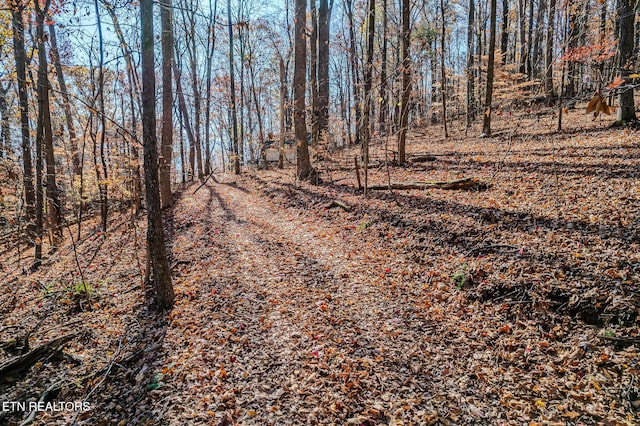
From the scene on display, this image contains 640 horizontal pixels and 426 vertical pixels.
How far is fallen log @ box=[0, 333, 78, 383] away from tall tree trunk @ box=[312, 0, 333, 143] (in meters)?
11.7

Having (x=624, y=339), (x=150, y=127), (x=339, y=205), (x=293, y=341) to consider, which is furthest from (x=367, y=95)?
(x=624, y=339)

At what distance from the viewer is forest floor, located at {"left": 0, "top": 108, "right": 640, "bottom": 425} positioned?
3.41 m

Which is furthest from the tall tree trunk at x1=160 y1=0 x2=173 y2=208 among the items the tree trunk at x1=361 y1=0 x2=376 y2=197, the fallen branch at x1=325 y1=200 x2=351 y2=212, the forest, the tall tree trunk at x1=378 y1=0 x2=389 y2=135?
the tall tree trunk at x1=378 y1=0 x2=389 y2=135

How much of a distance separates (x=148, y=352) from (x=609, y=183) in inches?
345

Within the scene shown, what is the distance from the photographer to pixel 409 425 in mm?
3162

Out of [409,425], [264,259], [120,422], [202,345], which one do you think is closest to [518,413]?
[409,425]

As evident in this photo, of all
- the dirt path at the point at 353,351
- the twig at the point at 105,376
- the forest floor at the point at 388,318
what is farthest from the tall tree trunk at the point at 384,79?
the twig at the point at 105,376

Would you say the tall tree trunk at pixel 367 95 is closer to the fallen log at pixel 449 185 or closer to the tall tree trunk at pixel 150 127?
the fallen log at pixel 449 185

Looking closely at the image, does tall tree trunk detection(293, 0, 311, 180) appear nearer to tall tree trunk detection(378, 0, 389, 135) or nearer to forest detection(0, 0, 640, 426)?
tall tree trunk detection(378, 0, 389, 135)

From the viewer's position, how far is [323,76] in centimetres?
1625

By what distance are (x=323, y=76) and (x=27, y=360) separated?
15491 millimetres

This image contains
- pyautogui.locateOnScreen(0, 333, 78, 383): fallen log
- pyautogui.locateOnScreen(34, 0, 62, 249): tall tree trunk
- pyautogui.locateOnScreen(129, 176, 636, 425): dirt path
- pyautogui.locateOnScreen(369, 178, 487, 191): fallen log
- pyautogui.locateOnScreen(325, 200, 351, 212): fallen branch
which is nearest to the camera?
pyautogui.locateOnScreen(129, 176, 636, 425): dirt path

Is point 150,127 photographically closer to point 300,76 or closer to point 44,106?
point 44,106

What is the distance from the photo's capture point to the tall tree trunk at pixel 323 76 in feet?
49.8
